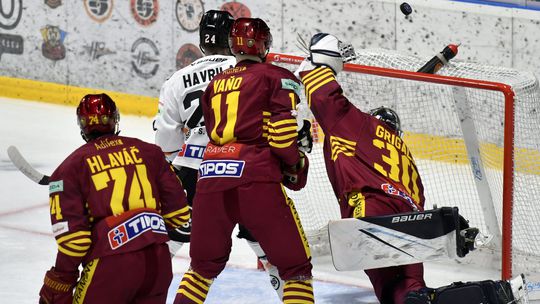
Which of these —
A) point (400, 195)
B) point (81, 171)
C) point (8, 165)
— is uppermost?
point (81, 171)

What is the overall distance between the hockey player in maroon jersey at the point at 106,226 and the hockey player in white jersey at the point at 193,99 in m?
1.15

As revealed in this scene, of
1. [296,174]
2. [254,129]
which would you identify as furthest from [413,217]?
[254,129]

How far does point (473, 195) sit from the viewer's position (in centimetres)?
611

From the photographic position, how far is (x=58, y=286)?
3.76m

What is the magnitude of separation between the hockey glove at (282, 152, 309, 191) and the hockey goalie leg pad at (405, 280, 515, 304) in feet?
1.99

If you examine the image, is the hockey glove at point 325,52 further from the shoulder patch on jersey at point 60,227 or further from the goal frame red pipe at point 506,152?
the shoulder patch on jersey at point 60,227

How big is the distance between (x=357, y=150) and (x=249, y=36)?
637 millimetres

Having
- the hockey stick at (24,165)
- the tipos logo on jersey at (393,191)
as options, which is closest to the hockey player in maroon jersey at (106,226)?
the hockey stick at (24,165)

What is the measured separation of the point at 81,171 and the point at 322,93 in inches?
47.0

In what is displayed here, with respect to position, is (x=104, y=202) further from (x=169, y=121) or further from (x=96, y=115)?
(x=169, y=121)

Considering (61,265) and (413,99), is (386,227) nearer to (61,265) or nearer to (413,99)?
(61,265)

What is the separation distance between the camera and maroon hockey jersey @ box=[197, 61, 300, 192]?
433 centimetres

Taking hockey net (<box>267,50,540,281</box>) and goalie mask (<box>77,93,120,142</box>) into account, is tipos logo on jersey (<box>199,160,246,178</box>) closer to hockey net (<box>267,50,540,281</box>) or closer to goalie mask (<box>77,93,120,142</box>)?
goalie mask (<box>77,93,120,142</box>)

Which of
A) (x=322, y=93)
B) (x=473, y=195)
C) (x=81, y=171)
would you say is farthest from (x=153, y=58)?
(x=81, y=171)
